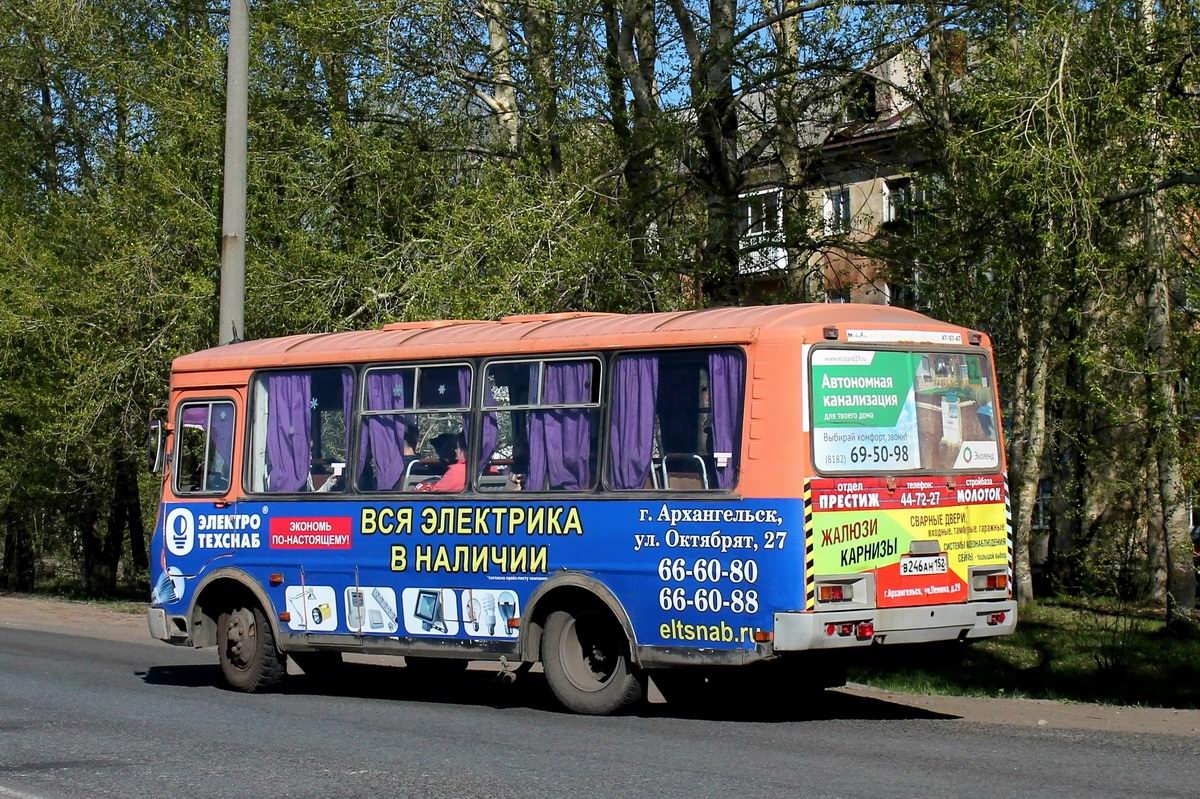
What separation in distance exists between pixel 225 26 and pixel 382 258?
10.9 metres

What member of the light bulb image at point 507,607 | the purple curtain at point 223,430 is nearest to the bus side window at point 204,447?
the purple curtain at point 223,430

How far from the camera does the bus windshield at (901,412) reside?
11250 millimetres

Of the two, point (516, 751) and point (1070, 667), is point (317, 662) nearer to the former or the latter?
point (516, 751)

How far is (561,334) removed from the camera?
12.7 meters

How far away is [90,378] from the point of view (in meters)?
26.5

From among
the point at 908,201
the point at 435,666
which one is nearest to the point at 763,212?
the point at 908,201

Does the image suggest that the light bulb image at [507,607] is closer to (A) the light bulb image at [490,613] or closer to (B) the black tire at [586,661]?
(A) the light bulb image at [490,613]

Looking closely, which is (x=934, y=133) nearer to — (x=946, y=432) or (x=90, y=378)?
(x=946, y=432)

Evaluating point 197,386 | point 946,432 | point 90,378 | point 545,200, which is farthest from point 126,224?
point 946,432

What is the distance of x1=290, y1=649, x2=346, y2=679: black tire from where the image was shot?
15375 millimetres

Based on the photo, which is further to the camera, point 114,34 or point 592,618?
point 114,34

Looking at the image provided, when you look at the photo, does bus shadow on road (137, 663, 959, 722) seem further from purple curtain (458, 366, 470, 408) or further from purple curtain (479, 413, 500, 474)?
purple curtain (458, 366, 470, 408)

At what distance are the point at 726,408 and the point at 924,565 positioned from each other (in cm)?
176

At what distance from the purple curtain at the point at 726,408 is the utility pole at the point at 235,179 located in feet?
27.8
